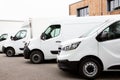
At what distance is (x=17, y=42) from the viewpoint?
1761 centimetres

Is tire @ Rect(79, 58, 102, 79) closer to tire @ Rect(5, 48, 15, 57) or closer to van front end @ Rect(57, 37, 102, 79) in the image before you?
van front end @ Rect(57, 37, 102, 79)

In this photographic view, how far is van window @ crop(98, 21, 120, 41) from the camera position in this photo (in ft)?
27.4

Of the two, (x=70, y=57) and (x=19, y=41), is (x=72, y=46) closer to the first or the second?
(x=70, y=57)

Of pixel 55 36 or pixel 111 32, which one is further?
pixel 55 36

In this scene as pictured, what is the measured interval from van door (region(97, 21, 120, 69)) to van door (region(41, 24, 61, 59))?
4657mm

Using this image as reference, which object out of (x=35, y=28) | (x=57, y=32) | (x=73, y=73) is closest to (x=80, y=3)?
(x=35, y=28)

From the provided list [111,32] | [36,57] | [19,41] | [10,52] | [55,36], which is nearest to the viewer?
[111,32]

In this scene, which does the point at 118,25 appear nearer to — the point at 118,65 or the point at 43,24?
the point at 118,65

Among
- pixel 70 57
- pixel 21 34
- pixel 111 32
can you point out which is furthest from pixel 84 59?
pixel 21 34

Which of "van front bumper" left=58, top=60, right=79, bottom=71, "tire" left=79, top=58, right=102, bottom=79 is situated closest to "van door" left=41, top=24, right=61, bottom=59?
"van front bumper" left=58, top=60, right=79, bottom=71

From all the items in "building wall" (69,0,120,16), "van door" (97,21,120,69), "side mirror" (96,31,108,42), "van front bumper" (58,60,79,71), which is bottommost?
"van front bumper" (58,60,79,71)

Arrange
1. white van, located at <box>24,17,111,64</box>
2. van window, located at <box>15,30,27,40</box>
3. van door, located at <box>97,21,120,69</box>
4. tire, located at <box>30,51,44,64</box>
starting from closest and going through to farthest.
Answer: van door, located at <box>97,21,120,69</box>, white van, located at <box>24,17,111,64</box>, tire, located at <box>30,51,44,64</box>, van window, located at <box>15,30,27,40</box>

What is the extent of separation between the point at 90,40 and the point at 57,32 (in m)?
4.64

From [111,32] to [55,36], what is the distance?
4757 mm
